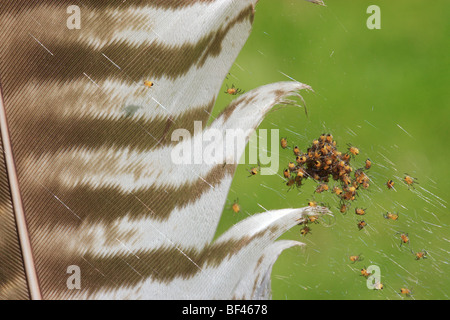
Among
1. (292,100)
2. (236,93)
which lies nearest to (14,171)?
(236,93)

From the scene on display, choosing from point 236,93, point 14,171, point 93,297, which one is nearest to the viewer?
point 14,171

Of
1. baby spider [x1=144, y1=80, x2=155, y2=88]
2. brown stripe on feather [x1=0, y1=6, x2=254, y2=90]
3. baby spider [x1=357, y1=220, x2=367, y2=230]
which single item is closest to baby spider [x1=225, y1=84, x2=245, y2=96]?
brown stripe on feather [x1=0, y1=6, x2=254, y2=90]

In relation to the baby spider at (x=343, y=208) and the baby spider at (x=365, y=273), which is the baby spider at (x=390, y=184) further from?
the baby spider at (x=365, y=273)

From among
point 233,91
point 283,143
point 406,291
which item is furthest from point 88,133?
point 406,291

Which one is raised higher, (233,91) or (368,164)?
(233,91)

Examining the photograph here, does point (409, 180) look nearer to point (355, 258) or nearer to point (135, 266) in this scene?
point (355, 258)

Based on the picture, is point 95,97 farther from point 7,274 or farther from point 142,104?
point 7,274
